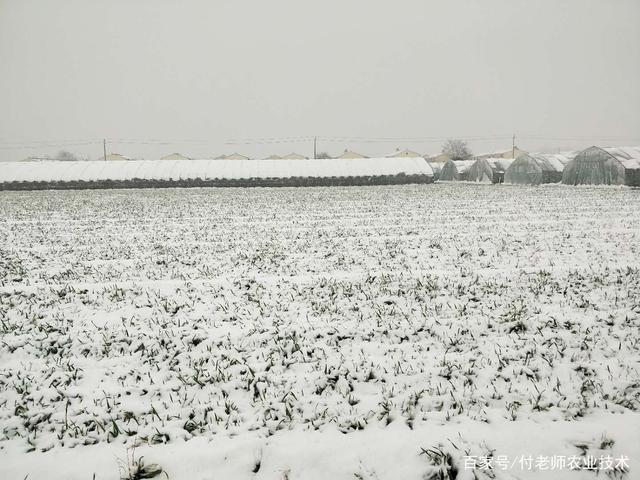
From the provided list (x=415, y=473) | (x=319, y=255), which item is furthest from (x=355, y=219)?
(x=415, y=473)

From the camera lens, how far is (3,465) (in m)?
2.89

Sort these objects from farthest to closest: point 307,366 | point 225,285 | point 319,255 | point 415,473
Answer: point 319,255
point 225,285
point 307,366
point 415,473

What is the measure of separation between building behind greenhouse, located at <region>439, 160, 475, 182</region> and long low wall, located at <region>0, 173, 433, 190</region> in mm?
14328

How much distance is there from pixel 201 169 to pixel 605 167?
42.0m

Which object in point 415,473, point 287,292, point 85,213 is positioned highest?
point 85,213

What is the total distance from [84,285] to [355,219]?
10225 millimetres

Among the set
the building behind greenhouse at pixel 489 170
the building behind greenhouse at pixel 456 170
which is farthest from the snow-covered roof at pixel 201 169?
the building behind greenhouse at pixel 456 170

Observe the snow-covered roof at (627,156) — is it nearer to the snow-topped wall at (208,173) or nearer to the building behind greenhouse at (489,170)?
the building behind greenhouse at (489,170)

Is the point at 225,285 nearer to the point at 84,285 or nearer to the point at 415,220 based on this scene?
the point at 84,285

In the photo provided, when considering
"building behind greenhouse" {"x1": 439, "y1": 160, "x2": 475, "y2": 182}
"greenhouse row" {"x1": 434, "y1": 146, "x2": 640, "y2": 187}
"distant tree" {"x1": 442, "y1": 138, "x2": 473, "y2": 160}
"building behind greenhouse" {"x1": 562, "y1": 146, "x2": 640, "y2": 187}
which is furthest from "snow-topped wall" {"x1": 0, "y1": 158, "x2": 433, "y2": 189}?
"distant tree" {"x1": 442, "y1": 138, "x2": 473, "y2": 160}

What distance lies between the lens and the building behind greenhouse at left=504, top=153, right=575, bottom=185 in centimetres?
4238

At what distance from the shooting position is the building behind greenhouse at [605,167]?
33.7 metres

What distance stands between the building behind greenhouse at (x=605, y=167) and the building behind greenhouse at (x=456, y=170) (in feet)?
54.2

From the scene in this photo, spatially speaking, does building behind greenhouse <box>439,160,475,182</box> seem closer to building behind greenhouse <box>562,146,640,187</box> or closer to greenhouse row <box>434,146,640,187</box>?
greenhouse row <box>434,146,640,187</box>
